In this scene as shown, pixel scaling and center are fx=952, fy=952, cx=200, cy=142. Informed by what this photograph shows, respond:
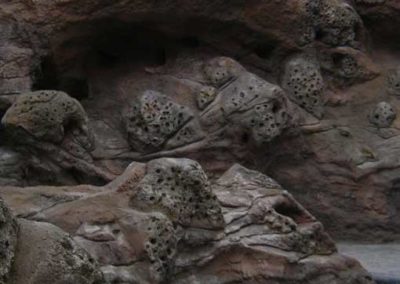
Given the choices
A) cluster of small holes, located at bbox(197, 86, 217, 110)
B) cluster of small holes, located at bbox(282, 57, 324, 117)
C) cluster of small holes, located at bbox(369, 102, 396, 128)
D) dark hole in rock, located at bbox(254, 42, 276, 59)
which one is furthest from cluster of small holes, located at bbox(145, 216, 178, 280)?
cluster of small holes, located at bbox(369, 102, 396, 128)

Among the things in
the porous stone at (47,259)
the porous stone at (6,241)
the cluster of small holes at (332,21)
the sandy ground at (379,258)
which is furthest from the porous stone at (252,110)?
the porous stone at (6,241)

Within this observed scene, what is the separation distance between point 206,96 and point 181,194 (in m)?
1.85

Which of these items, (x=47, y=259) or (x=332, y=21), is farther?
(x=332, y=21)

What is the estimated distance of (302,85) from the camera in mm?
6223

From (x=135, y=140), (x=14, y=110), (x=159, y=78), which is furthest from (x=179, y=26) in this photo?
(x=14, y=110)

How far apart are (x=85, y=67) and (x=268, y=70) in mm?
1208

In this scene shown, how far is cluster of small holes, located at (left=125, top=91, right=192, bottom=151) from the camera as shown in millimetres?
5691

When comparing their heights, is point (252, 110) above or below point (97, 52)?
below

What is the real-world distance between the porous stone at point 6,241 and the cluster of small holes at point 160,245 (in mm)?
1067

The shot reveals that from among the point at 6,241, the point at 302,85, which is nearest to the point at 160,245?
the point at 6,241

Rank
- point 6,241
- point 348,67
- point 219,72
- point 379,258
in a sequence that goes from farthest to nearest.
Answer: point 348,67 < point 219,72 < point 379,258 < point 6,241

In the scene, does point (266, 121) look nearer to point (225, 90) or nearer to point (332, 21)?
point (225, 90)

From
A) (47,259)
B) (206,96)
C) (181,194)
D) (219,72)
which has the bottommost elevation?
(206,96)

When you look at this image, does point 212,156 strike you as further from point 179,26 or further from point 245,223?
point 245,223
